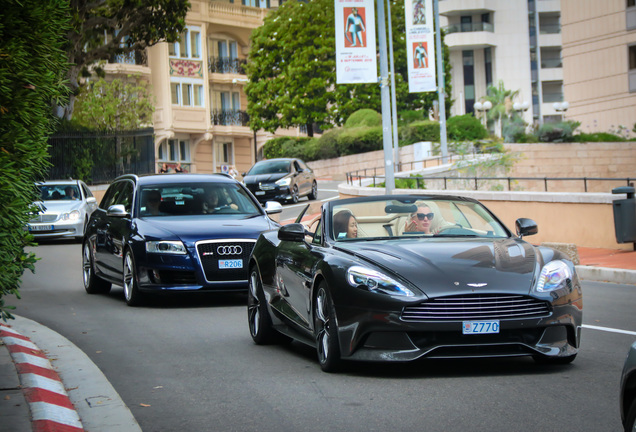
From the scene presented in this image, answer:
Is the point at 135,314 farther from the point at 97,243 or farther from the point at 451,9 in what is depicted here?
the point at 451,9

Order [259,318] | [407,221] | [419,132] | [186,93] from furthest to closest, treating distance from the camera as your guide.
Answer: [186,93] < [419,132] < [259,318] < [407,221]

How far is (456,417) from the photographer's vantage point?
21.5 feet

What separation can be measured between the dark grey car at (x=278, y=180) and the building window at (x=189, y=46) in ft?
97.1

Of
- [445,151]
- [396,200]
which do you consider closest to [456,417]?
[396,200]

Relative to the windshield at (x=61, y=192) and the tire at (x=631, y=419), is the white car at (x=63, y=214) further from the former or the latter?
the tire at (x=631, y=419)

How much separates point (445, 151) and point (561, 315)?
4362 centimetres

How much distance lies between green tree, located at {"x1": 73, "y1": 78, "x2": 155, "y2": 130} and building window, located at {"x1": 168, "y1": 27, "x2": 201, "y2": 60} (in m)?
13.3

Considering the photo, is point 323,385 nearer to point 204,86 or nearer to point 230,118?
point 204,86

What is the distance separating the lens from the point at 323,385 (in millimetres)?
7859

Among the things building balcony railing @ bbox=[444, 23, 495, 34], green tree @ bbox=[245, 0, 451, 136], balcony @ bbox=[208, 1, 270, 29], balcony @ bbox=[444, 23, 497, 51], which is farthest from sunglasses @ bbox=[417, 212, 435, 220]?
building balcony railing @ bbox=[444, 23, 495, 34]

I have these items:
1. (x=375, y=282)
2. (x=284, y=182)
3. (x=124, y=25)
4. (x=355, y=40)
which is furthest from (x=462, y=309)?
(x=284, y=182)

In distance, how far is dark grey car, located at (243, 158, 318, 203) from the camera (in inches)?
1561

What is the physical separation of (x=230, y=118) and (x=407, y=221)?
66864mm

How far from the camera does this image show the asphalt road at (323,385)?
6570 millimetres
